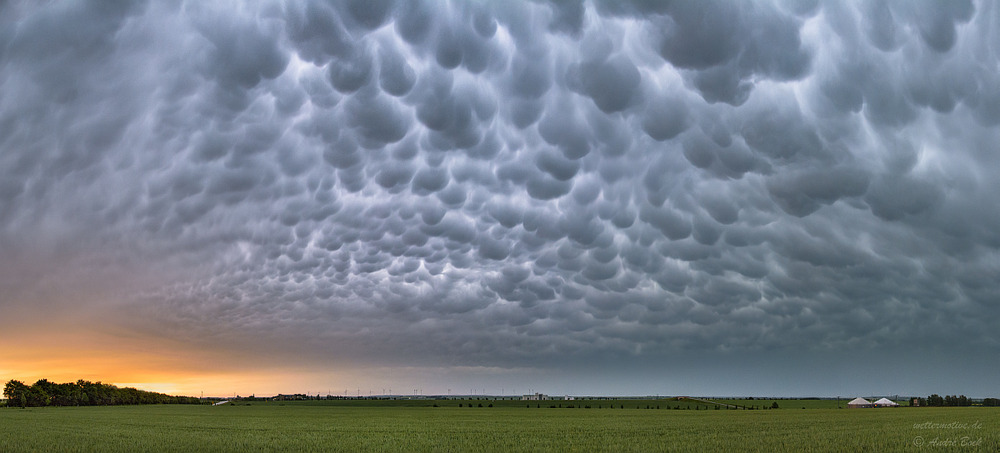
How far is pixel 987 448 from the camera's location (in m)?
36.3

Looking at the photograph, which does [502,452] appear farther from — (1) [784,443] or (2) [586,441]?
(1) [784,443]

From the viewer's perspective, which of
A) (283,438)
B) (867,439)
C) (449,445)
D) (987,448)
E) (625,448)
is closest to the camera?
(987,448)

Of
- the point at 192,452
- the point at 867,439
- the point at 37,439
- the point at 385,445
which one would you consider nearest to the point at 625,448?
the point at 385,445

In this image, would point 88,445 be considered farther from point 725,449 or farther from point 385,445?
point 725,449

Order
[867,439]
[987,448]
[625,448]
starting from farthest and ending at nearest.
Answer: [867,439]
[625,448]
[987,448]

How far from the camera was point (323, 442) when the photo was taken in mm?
45844

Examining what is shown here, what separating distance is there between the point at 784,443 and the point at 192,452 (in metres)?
36.5

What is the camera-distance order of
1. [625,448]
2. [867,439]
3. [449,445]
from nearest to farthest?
[625,448]
[449,445]
[867,439]

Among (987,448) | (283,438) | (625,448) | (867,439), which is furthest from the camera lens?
(283,438)

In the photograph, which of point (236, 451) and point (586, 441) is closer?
point (236, 451)

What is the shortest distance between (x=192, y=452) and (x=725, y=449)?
30.9 meters

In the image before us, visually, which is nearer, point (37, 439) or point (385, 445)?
point (385, 445)

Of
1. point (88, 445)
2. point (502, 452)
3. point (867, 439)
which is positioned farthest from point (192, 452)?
point (867, 439)

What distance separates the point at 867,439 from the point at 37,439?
63.3 metres
